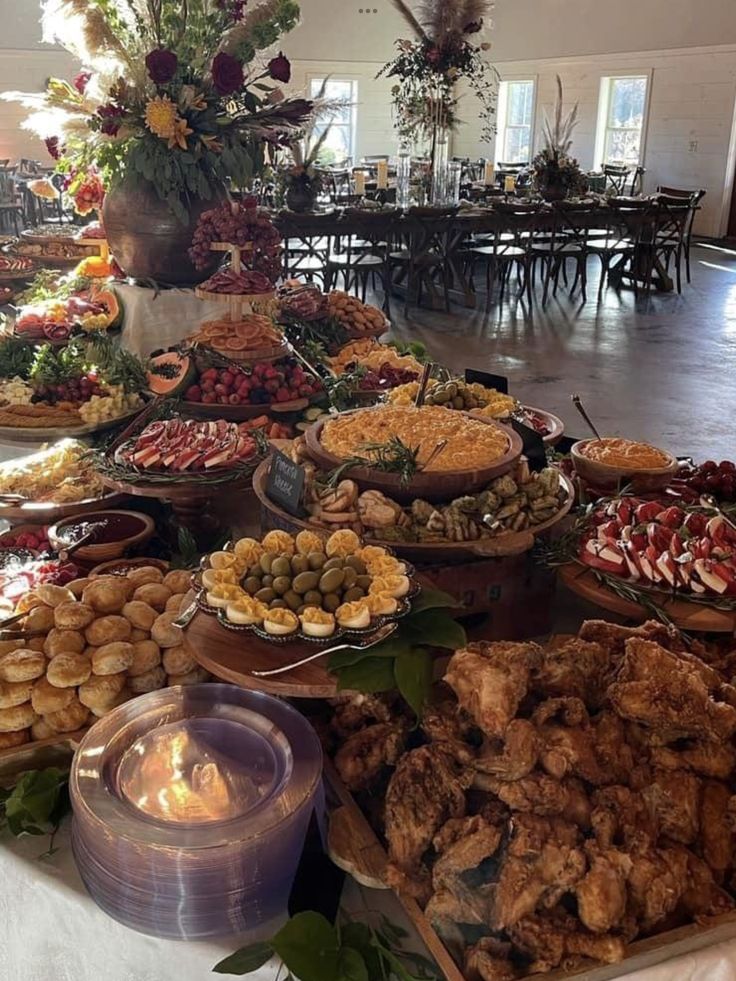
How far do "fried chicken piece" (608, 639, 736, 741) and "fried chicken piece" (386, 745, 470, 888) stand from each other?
278 mm

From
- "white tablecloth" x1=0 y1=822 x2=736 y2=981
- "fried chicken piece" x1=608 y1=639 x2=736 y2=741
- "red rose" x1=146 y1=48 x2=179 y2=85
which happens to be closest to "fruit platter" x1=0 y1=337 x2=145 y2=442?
"red rose" x1=146 y1=48 x2=179 y2=85

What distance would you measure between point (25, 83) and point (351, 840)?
14297 millimetres

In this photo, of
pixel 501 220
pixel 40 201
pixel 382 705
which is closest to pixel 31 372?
pixel 382 705

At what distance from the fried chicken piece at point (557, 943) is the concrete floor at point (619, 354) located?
3733 mm

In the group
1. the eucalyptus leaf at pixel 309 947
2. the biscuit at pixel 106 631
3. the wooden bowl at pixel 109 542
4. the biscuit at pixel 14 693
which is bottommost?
the eucalyptus leaf at pixel 309 947

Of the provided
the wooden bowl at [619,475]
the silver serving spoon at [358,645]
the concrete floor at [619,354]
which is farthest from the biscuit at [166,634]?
the concrete floor at [619,354]

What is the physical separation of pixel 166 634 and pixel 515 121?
14712 mm

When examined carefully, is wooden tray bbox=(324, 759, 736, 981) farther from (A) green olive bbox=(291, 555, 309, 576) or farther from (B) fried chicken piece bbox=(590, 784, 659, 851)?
(A) green olive bbox=(291, 555, 309, 576)

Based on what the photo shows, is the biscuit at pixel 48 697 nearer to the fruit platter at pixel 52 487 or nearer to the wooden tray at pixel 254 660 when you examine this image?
the wooden tray at pixel 254 660

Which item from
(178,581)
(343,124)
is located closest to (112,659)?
(178,581)

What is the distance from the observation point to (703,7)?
37.6 feet

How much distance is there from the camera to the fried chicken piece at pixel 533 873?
4.08ft

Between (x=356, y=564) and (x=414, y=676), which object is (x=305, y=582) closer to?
(x=356, y=564)

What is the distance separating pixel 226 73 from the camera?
3377 mm
